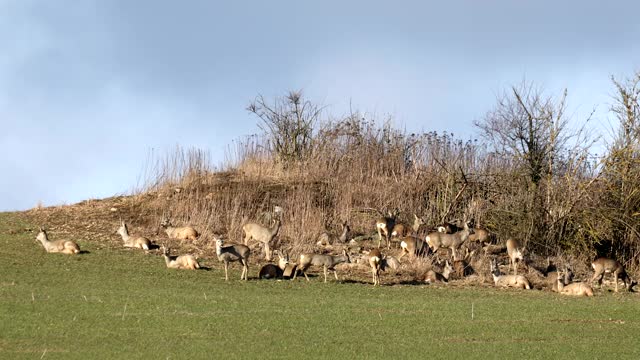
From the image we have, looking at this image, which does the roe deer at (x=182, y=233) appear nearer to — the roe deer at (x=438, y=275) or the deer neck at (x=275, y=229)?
the deer neck at (x=275, y=229)

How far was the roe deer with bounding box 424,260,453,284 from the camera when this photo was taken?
2291 cm

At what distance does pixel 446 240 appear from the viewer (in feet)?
86.2

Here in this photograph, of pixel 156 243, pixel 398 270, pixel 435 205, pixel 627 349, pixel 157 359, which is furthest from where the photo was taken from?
pixel 435 205

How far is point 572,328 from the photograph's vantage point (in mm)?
15875

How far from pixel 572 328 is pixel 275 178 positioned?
18353 millimetres

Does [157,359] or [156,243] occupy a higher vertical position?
[156,243]

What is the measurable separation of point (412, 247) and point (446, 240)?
131 centimetres

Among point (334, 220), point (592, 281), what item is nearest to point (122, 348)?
point (592, 281)

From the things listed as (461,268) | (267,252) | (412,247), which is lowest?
(461,268)

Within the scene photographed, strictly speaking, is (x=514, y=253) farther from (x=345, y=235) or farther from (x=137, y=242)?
(x=137, y=242)

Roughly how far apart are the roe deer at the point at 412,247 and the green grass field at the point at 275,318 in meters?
3.50

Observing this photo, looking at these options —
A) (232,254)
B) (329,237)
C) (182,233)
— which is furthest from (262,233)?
(232,254)

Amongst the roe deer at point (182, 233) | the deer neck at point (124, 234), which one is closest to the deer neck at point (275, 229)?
the roe deer at point (182, 233)

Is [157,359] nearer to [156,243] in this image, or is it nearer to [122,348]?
[122,348]
